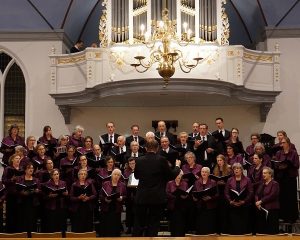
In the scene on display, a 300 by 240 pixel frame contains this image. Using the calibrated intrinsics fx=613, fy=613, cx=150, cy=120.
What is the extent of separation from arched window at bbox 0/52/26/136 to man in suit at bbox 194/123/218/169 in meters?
4.91

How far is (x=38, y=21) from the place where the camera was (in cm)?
1271

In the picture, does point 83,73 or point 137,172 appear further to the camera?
point 83,73

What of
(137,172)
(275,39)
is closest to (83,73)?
(275,39)

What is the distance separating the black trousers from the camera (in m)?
6.64

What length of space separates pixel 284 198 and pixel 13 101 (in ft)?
21.1

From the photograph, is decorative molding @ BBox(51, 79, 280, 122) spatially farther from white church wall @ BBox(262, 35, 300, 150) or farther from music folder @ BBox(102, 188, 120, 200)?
music folder @ BBox(102, 188, 120, 200)

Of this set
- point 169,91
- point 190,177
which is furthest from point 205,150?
point 169,91

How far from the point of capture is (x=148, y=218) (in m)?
6.75

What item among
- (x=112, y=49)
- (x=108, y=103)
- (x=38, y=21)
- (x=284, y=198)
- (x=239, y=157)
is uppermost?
(x=38, y=21)

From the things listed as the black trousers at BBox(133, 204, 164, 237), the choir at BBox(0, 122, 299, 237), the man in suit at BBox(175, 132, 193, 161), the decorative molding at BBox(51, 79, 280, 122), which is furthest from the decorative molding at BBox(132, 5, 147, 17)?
the black trousers at BBox(133, 204, 164, 237)

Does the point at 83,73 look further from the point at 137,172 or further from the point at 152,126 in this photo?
the point at 137,172

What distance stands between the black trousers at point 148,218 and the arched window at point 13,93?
6703mm

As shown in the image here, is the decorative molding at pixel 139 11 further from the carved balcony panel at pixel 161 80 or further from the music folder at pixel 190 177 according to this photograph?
the music folder at pixel 190 177

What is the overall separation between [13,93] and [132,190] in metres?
5.41
